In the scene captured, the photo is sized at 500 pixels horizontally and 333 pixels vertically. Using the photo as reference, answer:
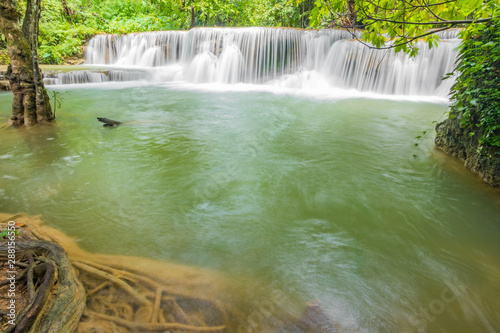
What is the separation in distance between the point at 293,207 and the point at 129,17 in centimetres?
2526

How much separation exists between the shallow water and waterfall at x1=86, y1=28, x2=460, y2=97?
713cm

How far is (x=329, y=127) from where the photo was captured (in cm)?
689

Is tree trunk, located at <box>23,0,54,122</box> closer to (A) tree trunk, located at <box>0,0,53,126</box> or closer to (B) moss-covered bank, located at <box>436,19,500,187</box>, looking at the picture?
(A) tree trunk, located at <box>0,0,53,126</box>

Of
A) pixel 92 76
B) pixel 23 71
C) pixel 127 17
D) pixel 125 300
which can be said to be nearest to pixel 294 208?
pixel 125 300

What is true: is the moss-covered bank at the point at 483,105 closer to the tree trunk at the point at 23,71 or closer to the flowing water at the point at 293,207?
the flowing water at the point at 293,207

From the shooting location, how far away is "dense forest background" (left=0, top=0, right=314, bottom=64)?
17031mm

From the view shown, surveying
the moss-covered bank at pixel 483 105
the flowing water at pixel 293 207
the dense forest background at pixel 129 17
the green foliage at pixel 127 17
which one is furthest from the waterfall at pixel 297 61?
the moss-covered bank at pixel 483 105

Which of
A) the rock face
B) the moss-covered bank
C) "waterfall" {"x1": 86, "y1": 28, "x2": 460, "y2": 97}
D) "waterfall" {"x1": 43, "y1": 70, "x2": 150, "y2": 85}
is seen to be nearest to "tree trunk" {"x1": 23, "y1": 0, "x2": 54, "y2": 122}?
"waterfall" {"x1": 43, "y1": 70, "x2": 150, "y2": 85}

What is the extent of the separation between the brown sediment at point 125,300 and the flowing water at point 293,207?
0.17 metres

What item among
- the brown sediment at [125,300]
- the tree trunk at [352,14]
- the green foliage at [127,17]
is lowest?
the brown sediment at [125,300]

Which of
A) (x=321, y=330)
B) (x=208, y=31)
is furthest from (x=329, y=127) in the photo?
(x=208, y=31)

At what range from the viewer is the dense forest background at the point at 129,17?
17.0 meters

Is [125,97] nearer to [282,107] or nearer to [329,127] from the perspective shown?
[282,107]

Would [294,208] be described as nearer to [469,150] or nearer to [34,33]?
[469,150]
